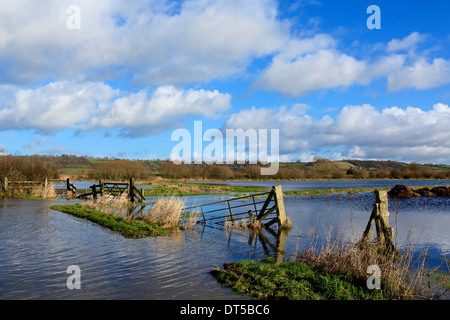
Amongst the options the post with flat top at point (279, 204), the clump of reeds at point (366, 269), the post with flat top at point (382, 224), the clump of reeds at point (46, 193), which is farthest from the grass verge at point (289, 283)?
the clump of reeds at point (46, 193)

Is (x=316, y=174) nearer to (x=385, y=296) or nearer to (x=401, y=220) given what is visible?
(x=401, y=220)

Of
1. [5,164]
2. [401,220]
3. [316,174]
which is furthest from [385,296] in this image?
[316,174]

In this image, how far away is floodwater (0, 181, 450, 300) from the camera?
27.2 feet

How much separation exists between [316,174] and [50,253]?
4102 inches

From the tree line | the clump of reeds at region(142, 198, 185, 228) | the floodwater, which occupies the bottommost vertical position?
→ the floodwater

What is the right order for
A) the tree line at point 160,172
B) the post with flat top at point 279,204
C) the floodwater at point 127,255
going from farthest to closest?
the tree line at point 160,172 → the post with flat top at point 279,204 → the floodwater at point 127,255

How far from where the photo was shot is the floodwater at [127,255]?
830 centimetres

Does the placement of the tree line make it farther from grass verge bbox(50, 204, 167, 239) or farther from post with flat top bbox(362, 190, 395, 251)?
post with flat top bbox(362, 190, 395, 251)

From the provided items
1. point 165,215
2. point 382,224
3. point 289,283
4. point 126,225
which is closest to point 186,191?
point 165,215

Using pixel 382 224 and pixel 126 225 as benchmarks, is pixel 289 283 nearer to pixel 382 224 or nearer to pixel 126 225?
pixel 382 224

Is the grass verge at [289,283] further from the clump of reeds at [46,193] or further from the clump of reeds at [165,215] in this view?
the clump of reeds at [46,193]

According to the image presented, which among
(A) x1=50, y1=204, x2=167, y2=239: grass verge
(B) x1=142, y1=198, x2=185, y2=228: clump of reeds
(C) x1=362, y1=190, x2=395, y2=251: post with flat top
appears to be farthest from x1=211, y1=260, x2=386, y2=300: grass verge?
(B) x1=142, y1=198, x2=185, y2=228: clump of reeds

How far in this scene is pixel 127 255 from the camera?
1203cm

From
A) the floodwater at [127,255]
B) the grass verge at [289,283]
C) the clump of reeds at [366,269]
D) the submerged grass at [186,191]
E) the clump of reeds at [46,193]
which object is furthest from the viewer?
the submerged grass at [186,191]
